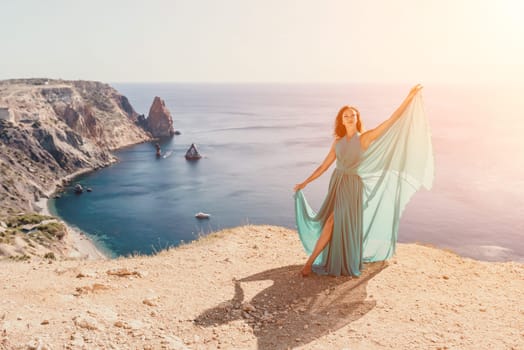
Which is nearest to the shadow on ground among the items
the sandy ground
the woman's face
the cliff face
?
the sandy ground

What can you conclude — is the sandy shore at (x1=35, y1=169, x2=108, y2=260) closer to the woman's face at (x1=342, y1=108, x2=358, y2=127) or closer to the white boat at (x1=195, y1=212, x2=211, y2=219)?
the white boat at (x1=195, y1=212, x2=211, y2=219)

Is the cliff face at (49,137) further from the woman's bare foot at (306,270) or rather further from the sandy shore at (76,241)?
the woman's bare foot at (306,270)

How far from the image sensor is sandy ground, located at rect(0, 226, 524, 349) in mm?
5680

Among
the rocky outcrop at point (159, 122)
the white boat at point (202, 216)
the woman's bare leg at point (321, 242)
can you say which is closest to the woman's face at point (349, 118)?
the woman's bare leg at point (321, 242)

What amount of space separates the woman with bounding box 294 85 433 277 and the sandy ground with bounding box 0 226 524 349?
1.52 feet

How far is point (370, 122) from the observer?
423 ft

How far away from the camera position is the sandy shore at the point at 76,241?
41069mm

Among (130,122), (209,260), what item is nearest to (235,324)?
(209,260)

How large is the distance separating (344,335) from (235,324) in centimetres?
158

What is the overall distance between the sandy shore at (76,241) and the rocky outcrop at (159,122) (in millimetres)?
54693

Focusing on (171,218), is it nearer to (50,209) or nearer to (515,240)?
(50,209)

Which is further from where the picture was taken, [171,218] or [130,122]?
[130,122]

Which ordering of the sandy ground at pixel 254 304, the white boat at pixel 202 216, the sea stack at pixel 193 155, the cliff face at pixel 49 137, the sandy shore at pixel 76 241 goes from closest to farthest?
the sandy ground at pixel 254 304
the sandy shore at pixel 76 241
the white boat at pixel 202 216
the cliff face at pixel 49 137
the sea stack at pixel 193 155

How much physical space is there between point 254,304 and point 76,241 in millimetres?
46335
